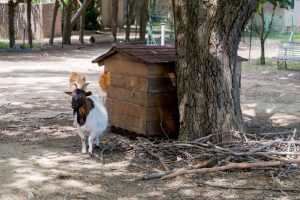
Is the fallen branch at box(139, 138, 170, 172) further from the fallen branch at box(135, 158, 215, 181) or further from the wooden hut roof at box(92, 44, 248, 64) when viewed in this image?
the wooden hut roof at box(92, 44, 248, 64)

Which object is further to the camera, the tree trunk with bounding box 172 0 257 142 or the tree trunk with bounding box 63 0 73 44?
the tree trunk with bounding box 63 0 73 44

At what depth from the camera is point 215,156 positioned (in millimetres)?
6352

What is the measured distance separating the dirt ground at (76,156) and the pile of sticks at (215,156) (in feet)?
0.37

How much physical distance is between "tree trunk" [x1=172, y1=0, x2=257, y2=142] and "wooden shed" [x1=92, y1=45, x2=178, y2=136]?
740mm

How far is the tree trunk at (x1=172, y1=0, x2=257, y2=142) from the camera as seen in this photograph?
689cm

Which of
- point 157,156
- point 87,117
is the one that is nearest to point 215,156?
point 157,156

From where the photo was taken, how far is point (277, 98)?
12898 mm

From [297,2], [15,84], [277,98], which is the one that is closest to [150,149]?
[277,98]

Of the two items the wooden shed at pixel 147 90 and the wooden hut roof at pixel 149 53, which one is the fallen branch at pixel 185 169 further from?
the wooden hut roof at pixel 149 53

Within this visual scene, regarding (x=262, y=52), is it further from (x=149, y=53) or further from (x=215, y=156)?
(x=215, y=156)

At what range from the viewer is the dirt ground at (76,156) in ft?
18.6

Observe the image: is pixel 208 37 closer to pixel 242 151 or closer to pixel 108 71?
pixel 242 151

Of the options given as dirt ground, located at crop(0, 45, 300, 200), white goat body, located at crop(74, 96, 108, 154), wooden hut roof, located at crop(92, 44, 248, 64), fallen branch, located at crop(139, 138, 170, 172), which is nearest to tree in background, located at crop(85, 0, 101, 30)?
dirt ground, located at crop(0, 45, 300, 200)

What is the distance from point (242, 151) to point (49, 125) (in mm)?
4067
